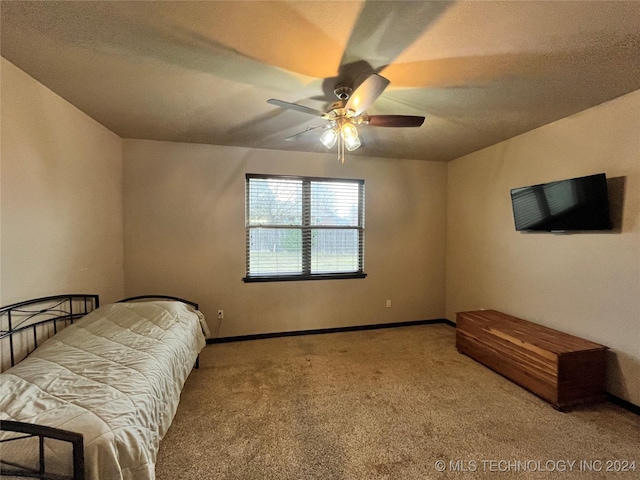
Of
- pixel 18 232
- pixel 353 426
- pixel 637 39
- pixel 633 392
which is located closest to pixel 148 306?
pixel 18 232

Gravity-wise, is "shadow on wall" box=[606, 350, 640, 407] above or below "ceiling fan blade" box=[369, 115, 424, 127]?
below

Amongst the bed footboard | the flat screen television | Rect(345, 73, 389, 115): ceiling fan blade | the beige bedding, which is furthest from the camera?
the flat screen television

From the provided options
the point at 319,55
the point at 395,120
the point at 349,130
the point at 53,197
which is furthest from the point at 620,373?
the point at 53,197

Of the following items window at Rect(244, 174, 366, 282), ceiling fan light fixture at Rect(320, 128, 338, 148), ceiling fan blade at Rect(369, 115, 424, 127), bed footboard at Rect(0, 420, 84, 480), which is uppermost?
ceiling fan blade at Rect(369, 115, 424, 127)

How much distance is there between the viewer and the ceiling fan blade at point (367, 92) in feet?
5.16

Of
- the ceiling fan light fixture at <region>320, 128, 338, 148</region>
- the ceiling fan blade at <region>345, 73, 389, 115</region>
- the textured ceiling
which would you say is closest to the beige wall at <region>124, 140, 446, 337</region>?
the textured ceiling

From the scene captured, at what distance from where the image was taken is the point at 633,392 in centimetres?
220

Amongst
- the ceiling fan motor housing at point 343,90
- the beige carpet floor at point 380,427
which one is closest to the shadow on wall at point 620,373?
the beige carpet floor at point 380,427

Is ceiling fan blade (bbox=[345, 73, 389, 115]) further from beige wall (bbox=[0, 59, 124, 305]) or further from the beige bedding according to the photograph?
beige wall (bbox=[0, 59, 124, 305])

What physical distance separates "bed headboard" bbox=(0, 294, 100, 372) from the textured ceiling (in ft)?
5.58

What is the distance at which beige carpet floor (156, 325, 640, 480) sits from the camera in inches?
65.7

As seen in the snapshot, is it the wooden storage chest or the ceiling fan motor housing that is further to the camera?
the wooden storage chest

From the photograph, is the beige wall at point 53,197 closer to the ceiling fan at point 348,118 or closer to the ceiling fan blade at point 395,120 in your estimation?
the ceiling fan at point 348,118

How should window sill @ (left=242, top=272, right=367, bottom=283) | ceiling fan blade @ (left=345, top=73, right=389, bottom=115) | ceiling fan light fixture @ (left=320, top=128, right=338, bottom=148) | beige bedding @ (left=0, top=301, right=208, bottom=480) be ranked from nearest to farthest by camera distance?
beige bedding @ (left=0, top=301, right=208, bottom=480)
ceiling fan blade @ (left=345, top=73, right=389, bottom=115)
ceiling fan light fixture @ (left=320, top=128, right=338, bottom=148)
window sill @ (left=242, top=272, right=367, bottom=283)
